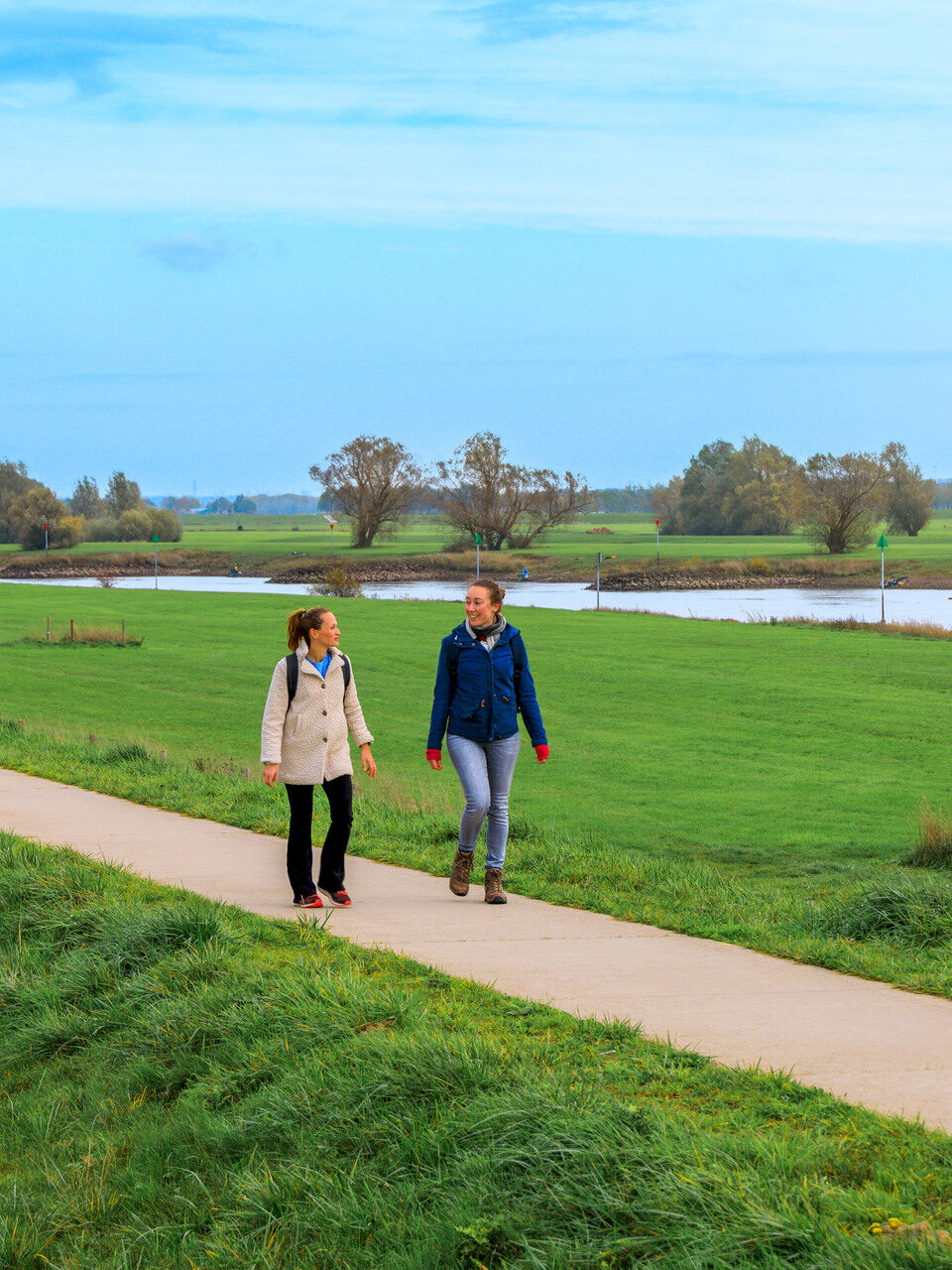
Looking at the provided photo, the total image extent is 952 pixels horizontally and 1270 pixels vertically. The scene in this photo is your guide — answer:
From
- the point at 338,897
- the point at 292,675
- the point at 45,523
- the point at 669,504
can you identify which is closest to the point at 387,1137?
the point at 338,897

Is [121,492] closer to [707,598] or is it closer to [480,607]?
[707,598]

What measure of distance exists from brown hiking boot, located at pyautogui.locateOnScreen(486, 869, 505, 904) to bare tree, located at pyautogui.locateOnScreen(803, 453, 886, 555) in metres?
106

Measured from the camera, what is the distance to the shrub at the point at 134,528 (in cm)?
15938

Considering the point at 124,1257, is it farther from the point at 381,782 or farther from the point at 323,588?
the point at 323,588

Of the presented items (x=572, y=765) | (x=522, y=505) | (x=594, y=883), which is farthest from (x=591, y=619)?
(x=522, y=505)

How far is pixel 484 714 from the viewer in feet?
27.5

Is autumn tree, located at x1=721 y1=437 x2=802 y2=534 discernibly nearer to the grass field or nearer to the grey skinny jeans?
the grass field

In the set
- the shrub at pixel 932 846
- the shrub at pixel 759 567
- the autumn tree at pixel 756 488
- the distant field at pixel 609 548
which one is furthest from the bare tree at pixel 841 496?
the shrub at pixel 932 846

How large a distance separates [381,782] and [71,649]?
72.7 ft

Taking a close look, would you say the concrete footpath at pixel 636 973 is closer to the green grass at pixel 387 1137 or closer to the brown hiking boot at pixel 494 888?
the brown hiking boot at pixel 494 888

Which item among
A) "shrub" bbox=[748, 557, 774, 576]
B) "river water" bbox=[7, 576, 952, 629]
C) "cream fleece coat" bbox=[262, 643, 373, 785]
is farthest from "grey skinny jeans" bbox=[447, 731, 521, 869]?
"shrub" bbox=[748, 557, 774, 576]

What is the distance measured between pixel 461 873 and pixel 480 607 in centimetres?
173

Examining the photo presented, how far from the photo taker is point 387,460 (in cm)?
13000

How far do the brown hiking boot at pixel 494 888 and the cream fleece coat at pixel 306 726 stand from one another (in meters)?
1.13
